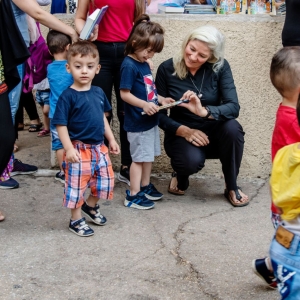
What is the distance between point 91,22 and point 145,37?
1.37ft

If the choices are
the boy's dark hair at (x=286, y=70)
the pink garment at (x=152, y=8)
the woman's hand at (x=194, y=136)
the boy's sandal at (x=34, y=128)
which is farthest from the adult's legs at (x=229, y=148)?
the boy's sandal at (x=34, y=128)

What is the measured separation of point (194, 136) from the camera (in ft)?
14.9

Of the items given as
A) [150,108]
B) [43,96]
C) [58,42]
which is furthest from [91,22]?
[43,96]

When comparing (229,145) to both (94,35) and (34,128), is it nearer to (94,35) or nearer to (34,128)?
(94,35)

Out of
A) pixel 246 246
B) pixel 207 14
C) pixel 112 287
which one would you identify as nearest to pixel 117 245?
pixel 112 287

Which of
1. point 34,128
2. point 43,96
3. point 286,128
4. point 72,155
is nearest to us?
point 286,128

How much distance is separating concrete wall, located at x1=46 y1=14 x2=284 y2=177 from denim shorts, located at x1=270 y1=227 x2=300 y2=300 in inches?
107

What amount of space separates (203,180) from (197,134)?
74cm

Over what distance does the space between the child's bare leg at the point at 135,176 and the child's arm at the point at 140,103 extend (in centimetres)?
44

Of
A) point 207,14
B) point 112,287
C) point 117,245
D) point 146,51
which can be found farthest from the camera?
point 207,14

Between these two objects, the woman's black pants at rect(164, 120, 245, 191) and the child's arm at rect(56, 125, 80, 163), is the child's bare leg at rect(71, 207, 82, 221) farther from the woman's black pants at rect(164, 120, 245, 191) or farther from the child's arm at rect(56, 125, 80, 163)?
the woman's black pants at rect(164, 120, 245, 191)

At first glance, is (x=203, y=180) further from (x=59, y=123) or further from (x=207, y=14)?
(x=59, y=123)

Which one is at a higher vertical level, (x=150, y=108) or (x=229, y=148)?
(x=150, y=108)

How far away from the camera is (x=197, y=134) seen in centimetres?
454
